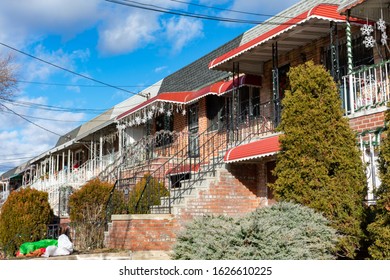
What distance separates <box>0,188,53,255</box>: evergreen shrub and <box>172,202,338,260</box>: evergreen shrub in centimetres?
Result: 875

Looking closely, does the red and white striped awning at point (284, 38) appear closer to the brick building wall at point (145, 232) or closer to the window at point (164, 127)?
the brick building wall at point (145, 232)

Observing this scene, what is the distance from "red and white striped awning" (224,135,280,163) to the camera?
10.6m

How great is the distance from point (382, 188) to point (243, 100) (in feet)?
32.0

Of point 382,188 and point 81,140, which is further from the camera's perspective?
point 81,140

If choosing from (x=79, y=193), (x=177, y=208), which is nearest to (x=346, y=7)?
(x=177, y=208)

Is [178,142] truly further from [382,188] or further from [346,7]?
[382,188]

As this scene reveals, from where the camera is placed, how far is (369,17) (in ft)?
34.6

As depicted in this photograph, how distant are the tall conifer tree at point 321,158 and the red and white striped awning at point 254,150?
5.97 ft

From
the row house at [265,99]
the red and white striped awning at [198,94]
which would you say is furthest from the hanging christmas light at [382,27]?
the red and white striped awning at [198,94]

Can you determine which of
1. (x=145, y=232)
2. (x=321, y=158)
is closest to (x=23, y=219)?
(x=145, y=232)

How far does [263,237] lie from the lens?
6352 mm

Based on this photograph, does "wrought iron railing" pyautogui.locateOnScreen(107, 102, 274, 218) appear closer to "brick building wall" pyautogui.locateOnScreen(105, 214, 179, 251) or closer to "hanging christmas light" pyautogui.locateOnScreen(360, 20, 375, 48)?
"brick building wall" pyautogui.locateOnScreen(105, 214, 179, 251)

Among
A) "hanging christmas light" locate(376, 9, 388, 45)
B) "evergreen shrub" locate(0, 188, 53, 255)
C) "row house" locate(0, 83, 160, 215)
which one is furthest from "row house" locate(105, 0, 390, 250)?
"row house" locate(0, 83, 160, 215)
